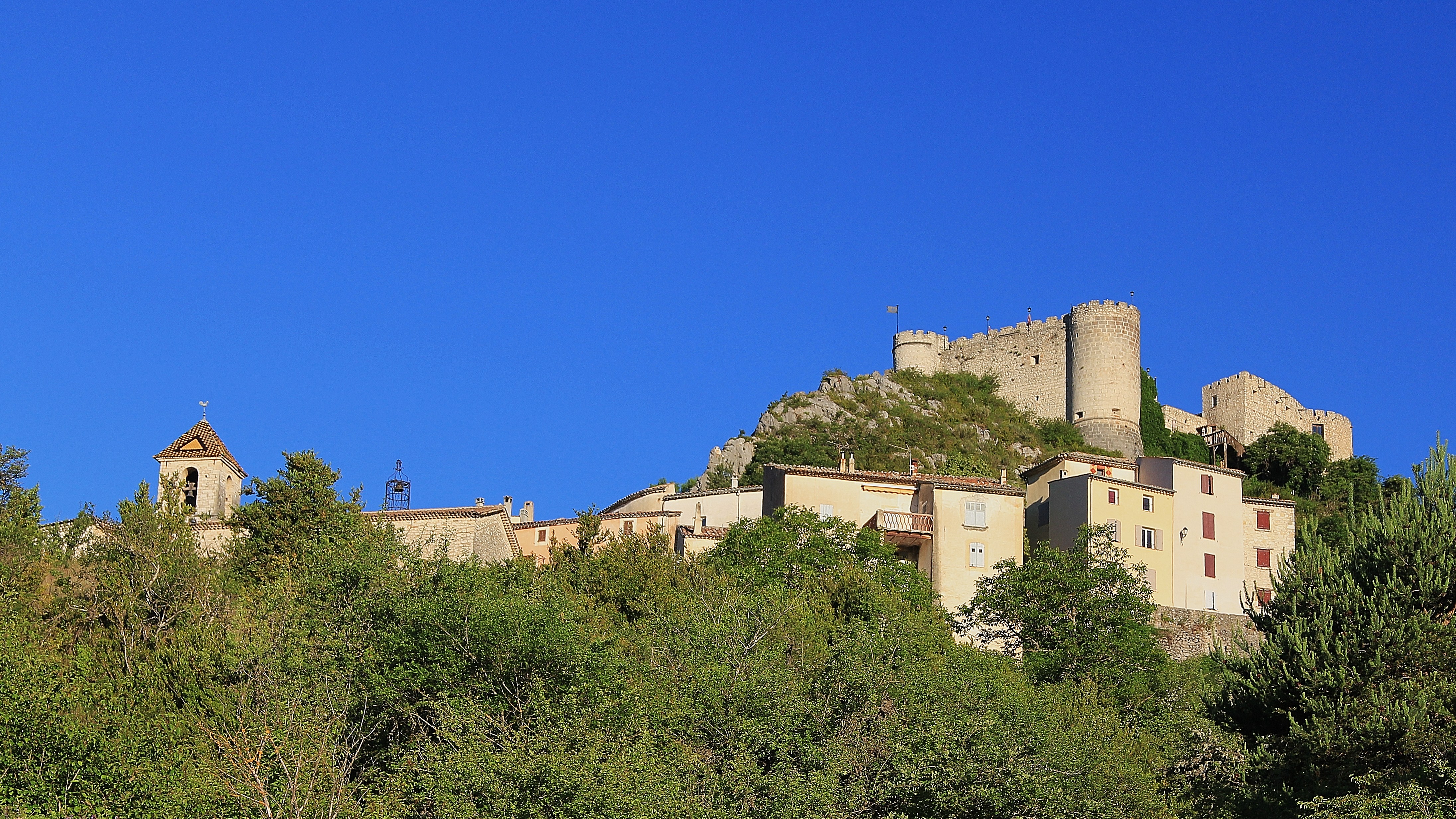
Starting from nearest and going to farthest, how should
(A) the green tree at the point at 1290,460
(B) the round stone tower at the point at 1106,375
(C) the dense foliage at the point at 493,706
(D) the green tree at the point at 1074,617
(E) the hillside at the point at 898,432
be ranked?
1. (C) the dense foliage at the point at 493,706
2. (D) the green tree at the point at 1074,617
3. (E) the hillside at the point at 898,432
4. (A) the green tree at the point at 1290,460
5. (B) the round stone tower at the point at 1106,375

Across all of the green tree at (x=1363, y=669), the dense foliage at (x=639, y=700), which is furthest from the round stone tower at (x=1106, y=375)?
the green tree at (x=1363, y=669)

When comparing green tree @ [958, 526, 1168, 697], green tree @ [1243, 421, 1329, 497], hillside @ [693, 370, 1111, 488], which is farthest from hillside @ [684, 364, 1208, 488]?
green tree @ [958, 526, 1168, 697]

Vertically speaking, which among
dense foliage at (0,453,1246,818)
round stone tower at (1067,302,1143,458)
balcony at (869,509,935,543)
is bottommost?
dense foliage at (0,453,1246,818)

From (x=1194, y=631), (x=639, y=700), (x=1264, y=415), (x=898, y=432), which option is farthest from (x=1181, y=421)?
(x=639, y=700)

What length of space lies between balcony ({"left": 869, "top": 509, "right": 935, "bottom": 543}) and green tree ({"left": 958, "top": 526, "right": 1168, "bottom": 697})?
2.82 meters

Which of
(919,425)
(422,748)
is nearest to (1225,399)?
(919,425)

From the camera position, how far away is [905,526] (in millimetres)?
57281

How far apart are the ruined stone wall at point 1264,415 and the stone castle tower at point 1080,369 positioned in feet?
21.8

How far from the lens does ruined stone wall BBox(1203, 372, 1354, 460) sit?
97.1 m

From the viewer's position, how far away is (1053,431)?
9006cm

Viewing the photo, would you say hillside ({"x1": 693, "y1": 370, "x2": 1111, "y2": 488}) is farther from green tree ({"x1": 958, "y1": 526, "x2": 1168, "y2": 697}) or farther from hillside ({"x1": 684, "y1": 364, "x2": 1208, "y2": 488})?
green tree ({"x1": 958, "y1": 526, "x2": 1168, "y2": 697})

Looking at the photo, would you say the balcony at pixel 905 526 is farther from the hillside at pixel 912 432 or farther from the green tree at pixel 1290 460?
the green tree at pixel 1290 460

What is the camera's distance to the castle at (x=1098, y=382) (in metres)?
91.9

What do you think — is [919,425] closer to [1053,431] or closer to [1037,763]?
[1053,431]
